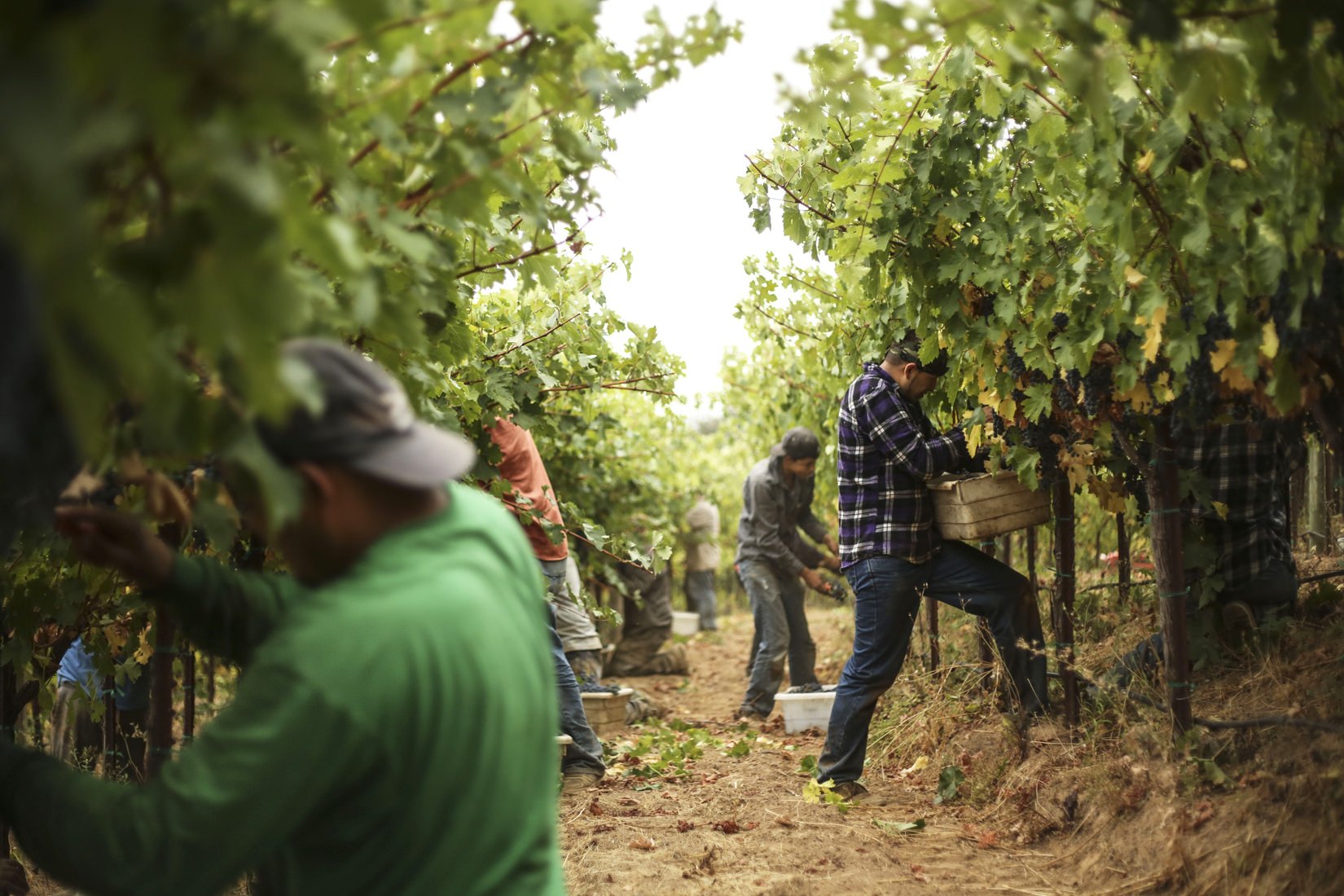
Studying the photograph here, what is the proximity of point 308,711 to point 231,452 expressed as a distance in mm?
367

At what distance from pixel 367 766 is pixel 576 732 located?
4607mm

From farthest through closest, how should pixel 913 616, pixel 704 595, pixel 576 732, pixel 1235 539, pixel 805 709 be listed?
pixel 704 595, pixel 805 709, pixel 576 732, pixel 913 616, pixel 1235 539

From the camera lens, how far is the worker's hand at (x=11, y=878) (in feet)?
9.89

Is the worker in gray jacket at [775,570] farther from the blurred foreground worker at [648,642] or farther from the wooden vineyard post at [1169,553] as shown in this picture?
the wooden vineyard post at [1169,553]

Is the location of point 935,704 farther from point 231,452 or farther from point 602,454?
point 231,452

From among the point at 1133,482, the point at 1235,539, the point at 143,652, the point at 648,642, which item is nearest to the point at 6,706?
the point at 143,652

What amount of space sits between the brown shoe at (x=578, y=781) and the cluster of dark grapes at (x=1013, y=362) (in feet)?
9.95

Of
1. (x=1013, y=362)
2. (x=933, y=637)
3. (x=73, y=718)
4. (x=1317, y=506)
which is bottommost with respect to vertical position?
(x=73, y=718)

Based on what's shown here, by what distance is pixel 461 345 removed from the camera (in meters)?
3.39

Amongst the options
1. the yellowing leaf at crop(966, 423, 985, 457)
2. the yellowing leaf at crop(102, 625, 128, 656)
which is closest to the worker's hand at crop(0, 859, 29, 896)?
the yellowing leaf at crop(102, 625, 128, 656)

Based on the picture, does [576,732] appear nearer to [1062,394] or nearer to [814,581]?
[1062,394]

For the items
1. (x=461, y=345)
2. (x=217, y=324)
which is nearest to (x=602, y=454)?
(x=461, y=345)

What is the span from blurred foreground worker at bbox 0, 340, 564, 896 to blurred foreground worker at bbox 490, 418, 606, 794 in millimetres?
3293

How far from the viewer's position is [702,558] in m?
15.2
